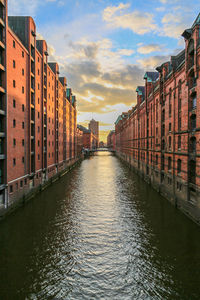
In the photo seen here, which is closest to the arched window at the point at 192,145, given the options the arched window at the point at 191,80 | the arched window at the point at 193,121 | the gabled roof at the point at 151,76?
the arched window at the point at 193,121

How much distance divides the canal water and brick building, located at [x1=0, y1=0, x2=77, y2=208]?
5.84m

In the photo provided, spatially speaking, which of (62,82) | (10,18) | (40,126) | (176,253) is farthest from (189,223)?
(62,82)

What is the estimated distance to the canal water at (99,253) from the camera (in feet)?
37.2

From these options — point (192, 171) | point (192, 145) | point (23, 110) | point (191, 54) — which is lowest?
point (192, 171)

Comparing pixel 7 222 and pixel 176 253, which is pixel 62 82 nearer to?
pixel 7 222

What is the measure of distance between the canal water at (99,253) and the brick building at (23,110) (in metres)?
5.84

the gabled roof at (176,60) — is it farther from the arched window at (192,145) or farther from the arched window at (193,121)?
the arched window at (192,145)

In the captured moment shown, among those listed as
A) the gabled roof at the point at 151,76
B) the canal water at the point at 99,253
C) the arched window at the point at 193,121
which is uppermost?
the gabled roof at the point at 151,76

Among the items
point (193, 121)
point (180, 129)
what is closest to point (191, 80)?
point (193, 121)

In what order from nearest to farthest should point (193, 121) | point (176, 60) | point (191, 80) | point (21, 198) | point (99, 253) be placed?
point (99, 253) → point (193, 121) → point (191, 80) → point (21, 198) → point (176, 60)

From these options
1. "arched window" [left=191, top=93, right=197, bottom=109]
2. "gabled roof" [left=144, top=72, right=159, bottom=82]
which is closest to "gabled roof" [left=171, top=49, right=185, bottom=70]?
"arched window" [left=191, top=93, right=197, bottom=109]

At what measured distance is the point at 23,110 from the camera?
2933cm

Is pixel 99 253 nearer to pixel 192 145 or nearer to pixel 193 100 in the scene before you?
pixel 192 145

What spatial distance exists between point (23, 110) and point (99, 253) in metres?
24.1
